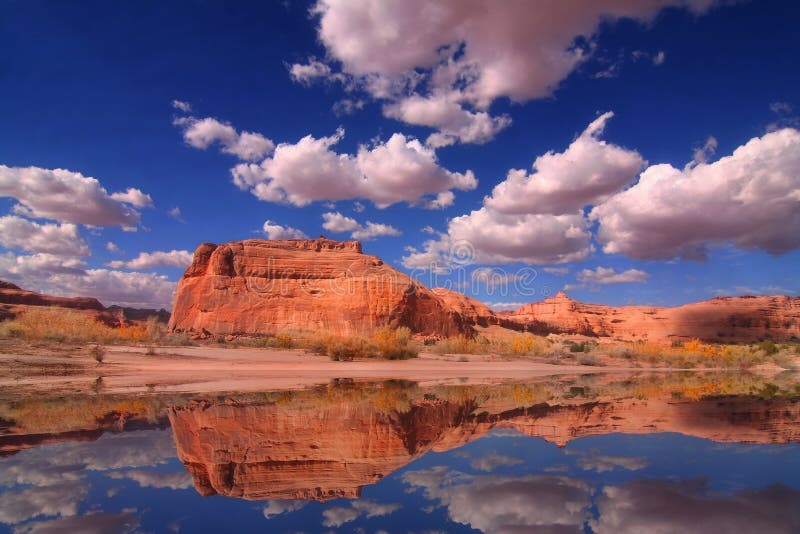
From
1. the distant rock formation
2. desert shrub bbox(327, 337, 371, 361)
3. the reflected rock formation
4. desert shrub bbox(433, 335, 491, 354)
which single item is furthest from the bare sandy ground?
the distant rock formation

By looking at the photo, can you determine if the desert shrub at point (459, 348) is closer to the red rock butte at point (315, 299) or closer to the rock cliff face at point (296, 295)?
the red rock butte at point (315, 299)

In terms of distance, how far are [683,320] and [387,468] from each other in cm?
10787

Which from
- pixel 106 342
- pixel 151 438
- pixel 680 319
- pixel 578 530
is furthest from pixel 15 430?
pixel 680 319

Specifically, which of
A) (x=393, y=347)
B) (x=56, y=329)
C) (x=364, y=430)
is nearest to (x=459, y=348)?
(x=393, y=347)

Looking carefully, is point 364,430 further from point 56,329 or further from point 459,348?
point 459,348

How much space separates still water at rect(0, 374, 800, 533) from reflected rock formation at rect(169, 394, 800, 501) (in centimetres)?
4

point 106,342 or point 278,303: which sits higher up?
point 278,303

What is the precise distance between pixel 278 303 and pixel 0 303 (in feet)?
170

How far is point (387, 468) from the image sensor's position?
564 centimetres

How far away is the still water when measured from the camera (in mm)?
4098

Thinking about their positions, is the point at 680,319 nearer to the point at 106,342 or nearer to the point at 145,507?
the point at 106,342

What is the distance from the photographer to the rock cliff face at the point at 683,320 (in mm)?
88500

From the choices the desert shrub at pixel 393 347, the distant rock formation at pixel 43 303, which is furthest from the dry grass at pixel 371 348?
the distant rock formation at pixel 43 303

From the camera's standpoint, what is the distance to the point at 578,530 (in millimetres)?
3857
